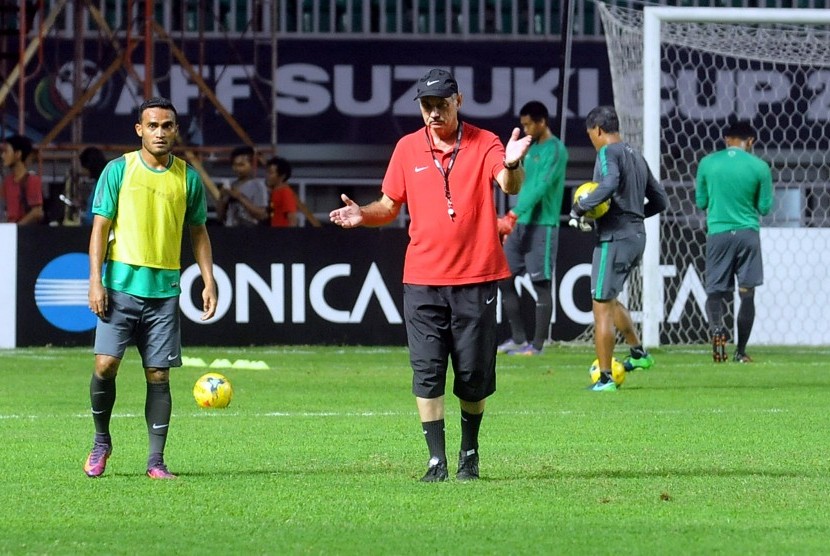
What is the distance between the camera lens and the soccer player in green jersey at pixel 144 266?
7.52 meters

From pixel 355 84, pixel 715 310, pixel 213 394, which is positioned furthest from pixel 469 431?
pixel 355 84

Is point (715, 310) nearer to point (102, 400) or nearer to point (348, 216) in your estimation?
point (348, 216)

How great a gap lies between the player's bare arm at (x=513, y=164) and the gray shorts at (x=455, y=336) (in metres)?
0.49

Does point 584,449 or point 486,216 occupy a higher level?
point 486,216

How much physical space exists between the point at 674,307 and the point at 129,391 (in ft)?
23.5

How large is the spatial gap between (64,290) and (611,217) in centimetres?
647

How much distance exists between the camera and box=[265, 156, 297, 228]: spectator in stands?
1836 cm

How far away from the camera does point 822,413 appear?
10.5 meters

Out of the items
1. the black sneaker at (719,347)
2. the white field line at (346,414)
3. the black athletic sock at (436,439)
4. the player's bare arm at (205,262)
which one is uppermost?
the player's bare arm at (205,262)

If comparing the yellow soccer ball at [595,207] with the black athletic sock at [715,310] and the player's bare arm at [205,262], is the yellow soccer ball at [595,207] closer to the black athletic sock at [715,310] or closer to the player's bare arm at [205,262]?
the black athletic sock at [715,310]

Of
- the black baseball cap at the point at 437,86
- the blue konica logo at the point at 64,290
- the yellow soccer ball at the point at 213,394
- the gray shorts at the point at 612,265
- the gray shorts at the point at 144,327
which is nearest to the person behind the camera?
the black baseball cap at the point at 437,86

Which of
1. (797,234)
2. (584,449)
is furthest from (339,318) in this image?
(584,449)

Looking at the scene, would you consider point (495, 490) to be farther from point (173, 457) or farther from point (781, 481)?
point (173, 457)

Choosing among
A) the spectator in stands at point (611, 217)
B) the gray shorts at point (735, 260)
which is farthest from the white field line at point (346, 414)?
the gray shorts at point (735, 260)
